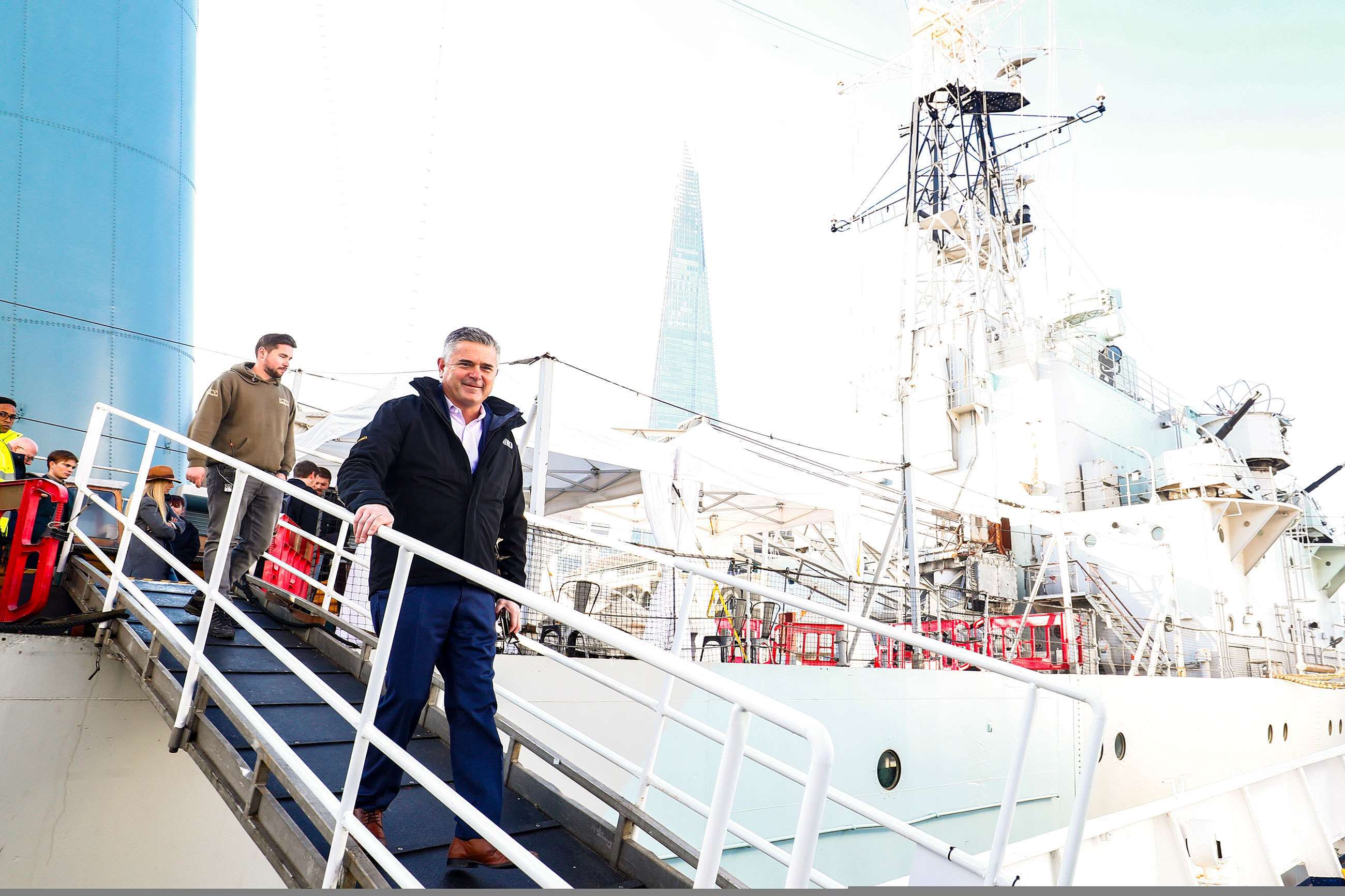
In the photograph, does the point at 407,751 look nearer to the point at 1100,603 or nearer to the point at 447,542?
the point at 447,542

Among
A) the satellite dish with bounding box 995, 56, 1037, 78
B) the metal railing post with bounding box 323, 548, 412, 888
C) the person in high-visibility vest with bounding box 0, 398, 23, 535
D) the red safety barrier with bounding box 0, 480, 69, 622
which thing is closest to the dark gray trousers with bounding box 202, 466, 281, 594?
the red safety barrier with bounding box 0, 480, 69, 622

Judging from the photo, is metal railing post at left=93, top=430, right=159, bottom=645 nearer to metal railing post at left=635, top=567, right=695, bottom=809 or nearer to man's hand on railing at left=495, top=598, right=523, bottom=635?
man's hand on railing at left=495, top=598, right=523, bottom=635

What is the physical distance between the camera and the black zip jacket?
2.64 meters

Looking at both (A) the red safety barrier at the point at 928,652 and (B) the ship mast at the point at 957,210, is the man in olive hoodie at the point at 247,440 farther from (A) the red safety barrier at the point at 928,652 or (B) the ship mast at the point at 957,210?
(B) the ship mast at the point at 957,210

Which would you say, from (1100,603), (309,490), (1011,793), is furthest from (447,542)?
(1100,603)

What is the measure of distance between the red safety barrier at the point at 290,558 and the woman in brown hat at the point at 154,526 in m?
0.64

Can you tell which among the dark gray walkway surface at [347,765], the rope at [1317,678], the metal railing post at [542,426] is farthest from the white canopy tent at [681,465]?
the rope at [1317,678]

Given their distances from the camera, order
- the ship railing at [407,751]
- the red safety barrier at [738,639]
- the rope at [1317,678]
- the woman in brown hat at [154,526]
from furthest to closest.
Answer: the rope at [1317,678], the red safety barrier at [738,639], the woman in brown hat at [154,526], the ship railing at [407,751]

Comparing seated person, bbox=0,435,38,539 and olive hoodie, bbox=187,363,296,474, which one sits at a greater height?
olive hoodie, bbox=187,363,296,474

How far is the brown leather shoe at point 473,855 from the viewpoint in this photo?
2.60m

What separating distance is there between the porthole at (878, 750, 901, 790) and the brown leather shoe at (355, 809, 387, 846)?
19.0 ft

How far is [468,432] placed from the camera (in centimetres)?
284

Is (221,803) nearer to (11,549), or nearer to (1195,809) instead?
(11,549)

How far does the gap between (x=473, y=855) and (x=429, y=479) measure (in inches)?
45.7
